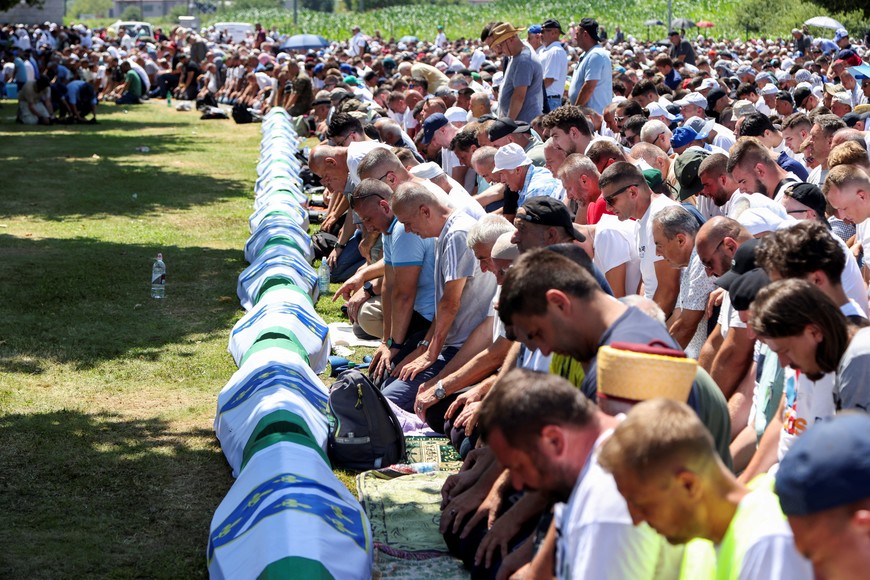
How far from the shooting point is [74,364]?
8.62 m

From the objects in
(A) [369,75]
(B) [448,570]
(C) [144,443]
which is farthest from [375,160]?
(A) [369,75]

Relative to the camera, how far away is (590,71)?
40.7 ft

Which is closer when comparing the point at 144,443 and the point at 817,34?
the point at 144,443

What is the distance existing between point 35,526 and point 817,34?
136ft

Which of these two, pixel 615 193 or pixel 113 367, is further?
pixel 113 367

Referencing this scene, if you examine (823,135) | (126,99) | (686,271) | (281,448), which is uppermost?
(823,135)

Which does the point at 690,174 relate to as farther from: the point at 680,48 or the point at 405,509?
the point at 680,48

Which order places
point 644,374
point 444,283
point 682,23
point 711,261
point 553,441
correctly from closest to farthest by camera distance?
point 553,441 → point 644,374 → point 711,261 → point 444,283 → point 682,23

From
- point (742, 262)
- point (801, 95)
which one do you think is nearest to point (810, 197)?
point (742, 262)

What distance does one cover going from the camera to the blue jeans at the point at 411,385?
7.28 meters

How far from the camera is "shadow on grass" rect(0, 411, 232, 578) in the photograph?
543cm

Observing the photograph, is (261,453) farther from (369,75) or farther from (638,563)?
(369,75)

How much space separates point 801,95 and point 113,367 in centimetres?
946

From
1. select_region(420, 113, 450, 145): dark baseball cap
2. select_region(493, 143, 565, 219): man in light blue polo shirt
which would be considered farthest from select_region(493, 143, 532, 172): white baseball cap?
select_region(420, 113, 450, 145): dark baseball cap
